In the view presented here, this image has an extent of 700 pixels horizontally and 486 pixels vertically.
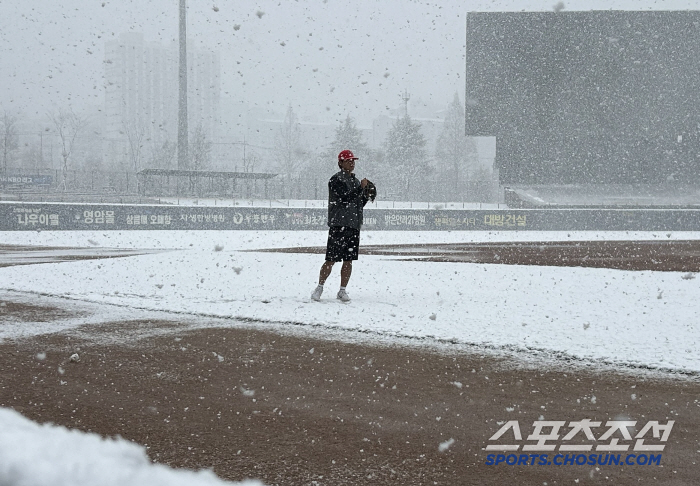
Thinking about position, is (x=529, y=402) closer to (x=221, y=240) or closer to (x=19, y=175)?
(x=221, y=240)

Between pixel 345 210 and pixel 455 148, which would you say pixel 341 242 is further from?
pixel 455 148

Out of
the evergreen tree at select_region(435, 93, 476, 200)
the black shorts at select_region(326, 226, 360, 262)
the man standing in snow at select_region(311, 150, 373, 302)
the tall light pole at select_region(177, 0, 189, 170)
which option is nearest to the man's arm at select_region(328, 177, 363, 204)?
the man standing in snow at select_region(311, 150, 373, 302)

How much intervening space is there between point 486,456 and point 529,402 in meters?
1.01

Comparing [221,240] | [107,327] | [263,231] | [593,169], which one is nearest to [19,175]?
[263,231]

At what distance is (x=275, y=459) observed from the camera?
310 cm

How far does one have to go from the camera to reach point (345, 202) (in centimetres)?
793

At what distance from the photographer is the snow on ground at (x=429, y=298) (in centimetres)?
614

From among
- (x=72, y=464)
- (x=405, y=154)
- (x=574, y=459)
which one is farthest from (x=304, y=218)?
(x=405, y=154)

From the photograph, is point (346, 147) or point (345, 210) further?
point (346, 147)

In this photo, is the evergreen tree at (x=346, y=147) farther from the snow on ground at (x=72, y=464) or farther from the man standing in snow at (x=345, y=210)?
the snow on ground at (x=72, y=464)

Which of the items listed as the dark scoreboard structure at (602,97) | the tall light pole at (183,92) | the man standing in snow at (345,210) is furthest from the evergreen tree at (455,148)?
the man standing in snow at (345,210)

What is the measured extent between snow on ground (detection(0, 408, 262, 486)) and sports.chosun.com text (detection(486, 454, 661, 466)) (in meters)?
2.01

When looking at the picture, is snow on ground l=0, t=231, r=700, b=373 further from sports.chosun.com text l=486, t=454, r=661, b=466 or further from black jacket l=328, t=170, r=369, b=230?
sports.chosun.com text l=486, t=454, r=661, b=466

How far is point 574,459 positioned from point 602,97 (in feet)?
117
